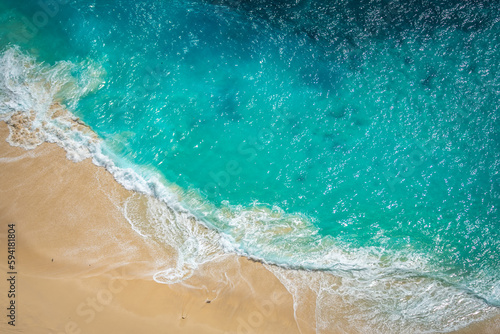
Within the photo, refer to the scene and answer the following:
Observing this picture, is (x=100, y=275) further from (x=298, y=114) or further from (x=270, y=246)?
(x=298, y=114)

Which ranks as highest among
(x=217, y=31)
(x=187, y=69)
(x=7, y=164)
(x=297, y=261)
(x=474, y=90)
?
(x=474, y=90)

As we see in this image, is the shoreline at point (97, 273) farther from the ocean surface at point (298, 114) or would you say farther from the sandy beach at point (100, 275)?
the ocean surface at point (298, 114)

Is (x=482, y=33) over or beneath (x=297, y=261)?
over

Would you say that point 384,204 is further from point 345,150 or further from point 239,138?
point 239,138

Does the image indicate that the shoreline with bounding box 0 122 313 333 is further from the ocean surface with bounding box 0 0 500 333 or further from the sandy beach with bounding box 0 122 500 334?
the ocean surface with bounding box 0 0 500 333

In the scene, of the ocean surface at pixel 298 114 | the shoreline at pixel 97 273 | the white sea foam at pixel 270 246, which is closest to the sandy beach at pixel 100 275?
the shoreline at pixel 97 273

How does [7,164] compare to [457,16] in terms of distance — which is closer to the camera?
[7,164]

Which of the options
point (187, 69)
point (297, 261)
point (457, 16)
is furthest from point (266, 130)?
point (457, 16)
